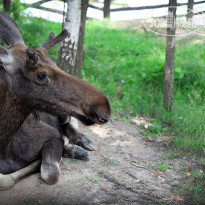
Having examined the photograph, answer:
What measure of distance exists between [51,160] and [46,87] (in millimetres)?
1145

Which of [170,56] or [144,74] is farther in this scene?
[144,74]

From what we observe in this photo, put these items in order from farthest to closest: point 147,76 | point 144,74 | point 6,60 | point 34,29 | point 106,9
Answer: point 106,9 → point 34,29 → point 147,76 → point 144,74 → point 6,60

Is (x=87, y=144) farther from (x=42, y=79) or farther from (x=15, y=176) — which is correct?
(x=42, y=79)

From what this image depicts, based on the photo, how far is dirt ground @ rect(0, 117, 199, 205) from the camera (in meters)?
3.45

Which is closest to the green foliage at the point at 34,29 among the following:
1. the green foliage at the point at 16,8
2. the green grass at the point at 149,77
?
the green foliage at the point at 16,8

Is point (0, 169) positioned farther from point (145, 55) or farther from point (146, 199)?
point (145, 55)

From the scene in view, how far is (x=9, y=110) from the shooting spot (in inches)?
128

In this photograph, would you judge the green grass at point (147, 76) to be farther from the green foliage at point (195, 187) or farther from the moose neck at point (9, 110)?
the moose neck at point (9, 110)

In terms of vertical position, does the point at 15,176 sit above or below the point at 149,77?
below

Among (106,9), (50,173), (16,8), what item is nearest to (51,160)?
(50,173)

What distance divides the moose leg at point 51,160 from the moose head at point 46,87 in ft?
2.72

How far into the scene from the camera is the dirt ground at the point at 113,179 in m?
3.45

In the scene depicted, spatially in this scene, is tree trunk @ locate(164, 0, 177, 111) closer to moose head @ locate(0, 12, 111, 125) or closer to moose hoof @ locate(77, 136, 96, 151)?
moose hoof @ locate(77, 136, 96, 151)

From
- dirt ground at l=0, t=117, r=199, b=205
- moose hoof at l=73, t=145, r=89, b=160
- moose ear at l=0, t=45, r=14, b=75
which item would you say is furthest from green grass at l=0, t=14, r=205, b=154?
moose ear at l=0, t=45, r=14, b=75
